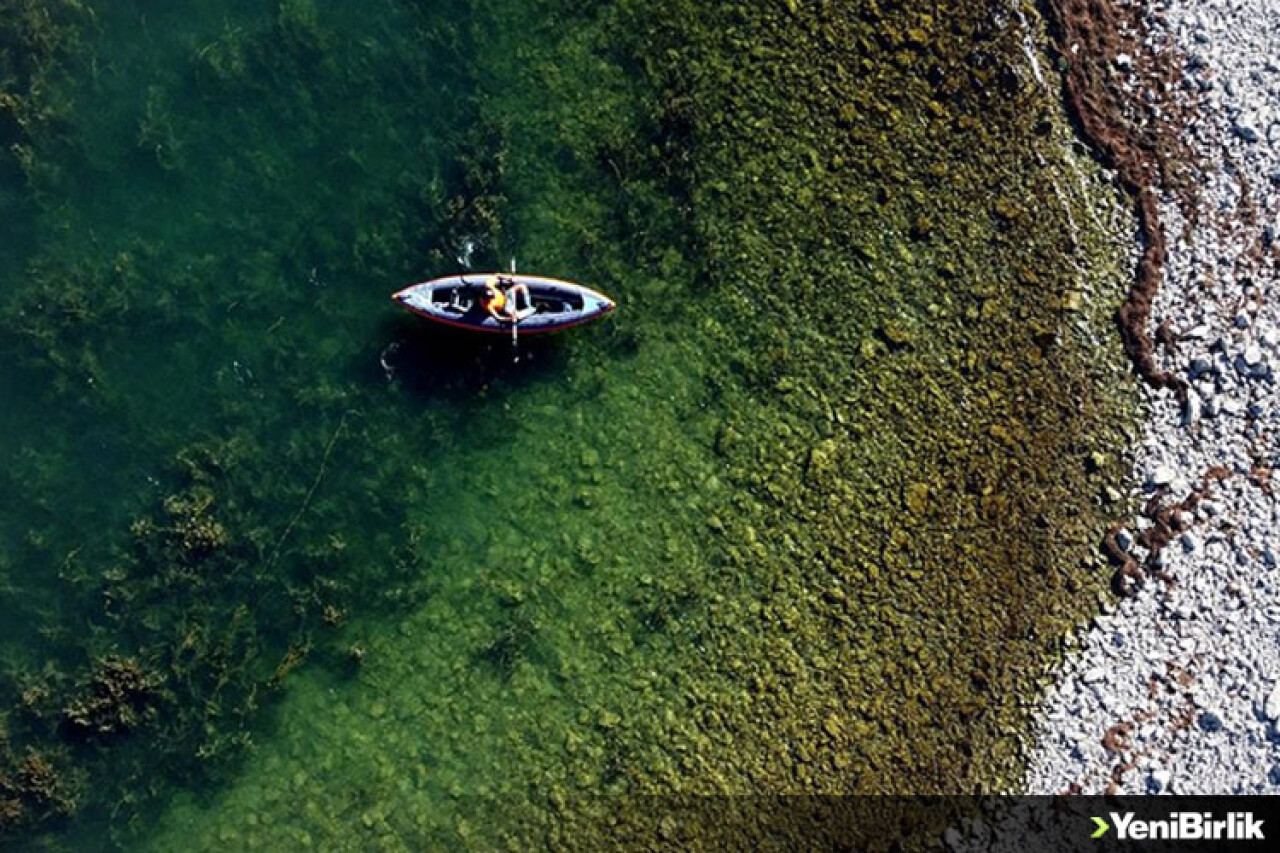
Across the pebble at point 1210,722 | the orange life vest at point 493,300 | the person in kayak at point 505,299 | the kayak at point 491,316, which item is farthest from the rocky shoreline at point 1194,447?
the orange life vest at point 493,300

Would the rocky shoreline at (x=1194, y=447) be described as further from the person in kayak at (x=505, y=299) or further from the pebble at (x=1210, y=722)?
the person in kayak at (x=505, y=299)

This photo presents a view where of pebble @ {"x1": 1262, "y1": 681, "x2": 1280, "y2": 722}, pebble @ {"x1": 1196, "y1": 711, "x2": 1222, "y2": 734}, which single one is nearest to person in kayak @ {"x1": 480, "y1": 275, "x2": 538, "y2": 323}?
pebble @ {"x1": 1196, "y1": 711, "x2": 1222, "y2": 734}

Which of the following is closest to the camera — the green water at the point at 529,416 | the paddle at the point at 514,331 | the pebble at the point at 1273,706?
the green water at the point at 529,416

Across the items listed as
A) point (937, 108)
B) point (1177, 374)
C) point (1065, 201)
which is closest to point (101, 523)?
point (937, 108)

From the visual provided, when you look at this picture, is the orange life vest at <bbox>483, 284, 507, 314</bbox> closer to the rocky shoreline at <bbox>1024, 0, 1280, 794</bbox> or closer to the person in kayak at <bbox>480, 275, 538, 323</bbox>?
the person in kayak at <bbox>480, 275, 538, 323</bbox>

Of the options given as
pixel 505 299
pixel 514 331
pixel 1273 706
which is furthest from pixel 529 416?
pixel 1273 706

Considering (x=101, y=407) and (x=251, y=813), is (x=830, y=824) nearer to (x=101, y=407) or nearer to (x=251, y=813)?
(x=251, y=813)
